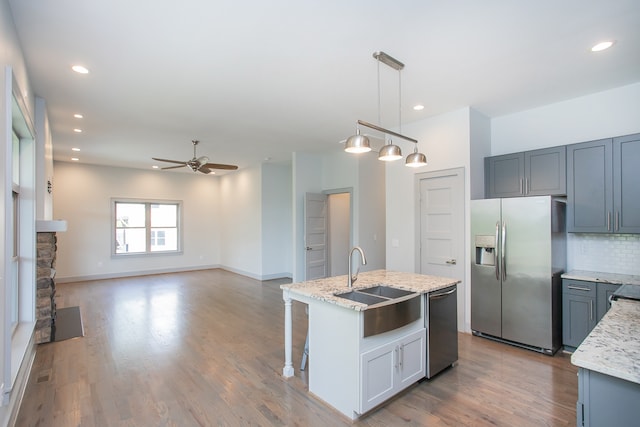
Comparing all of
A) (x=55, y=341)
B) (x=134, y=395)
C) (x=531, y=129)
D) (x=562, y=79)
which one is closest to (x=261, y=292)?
(x=55, y=341)

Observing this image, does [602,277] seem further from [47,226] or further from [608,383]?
[47,226]

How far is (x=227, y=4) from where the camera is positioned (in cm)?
222

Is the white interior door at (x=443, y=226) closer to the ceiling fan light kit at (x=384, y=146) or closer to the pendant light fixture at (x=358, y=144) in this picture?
the ceiling fan light kit at (x=384, y=146)

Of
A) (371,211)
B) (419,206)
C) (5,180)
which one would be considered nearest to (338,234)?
(371,211)

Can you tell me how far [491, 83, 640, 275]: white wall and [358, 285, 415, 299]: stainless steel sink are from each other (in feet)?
8.21

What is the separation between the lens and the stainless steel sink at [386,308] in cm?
238

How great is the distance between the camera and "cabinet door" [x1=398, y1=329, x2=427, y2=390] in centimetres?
264

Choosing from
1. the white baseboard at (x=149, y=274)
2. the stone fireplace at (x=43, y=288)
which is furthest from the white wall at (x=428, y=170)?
the stone fireplace at (x=43, y=288)

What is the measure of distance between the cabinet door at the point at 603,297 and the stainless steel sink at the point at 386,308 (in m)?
2.06

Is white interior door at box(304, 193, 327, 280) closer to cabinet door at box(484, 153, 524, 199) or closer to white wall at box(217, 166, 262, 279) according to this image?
white wall at box(217, 166, 262, 279)

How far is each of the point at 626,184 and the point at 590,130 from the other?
0.82m

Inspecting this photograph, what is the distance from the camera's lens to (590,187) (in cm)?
357

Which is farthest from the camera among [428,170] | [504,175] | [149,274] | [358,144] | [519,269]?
[149,274]

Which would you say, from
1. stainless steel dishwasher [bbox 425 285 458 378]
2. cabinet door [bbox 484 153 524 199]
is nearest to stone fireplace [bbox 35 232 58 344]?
stainless steel dishwasher [bbox 425 285 458 378]
